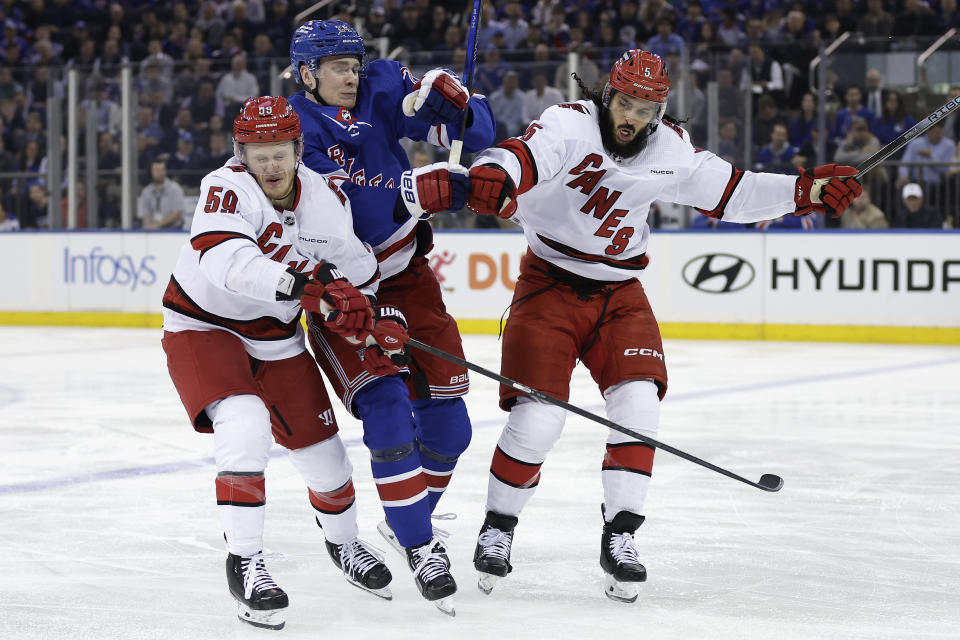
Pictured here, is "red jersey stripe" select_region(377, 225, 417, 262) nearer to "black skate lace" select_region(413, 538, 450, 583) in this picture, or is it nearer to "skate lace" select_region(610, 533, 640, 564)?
"black skate lace" select_region(413, 538, 450, 583)

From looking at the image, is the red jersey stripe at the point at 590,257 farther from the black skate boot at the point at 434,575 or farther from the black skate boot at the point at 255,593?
the black skate boot at the point at 255,593

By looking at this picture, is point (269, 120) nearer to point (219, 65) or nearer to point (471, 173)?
point (471, 173)

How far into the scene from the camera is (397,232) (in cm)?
327

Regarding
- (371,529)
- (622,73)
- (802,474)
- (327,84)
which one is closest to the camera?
(622,73)

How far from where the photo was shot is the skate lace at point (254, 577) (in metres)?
2.67

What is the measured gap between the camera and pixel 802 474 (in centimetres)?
431

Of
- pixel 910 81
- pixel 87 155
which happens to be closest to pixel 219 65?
pixel 87 155

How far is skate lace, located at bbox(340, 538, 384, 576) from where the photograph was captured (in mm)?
2914

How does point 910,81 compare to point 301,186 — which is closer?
point 301,186

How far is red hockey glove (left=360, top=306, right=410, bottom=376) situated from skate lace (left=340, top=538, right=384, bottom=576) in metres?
0.44

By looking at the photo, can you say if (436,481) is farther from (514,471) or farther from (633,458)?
(633,458)

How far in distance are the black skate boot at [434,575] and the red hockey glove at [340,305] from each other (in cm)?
53

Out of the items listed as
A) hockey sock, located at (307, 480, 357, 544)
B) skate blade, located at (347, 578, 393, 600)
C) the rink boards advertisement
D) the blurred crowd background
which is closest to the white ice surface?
skate blade, located at (347, 578, 393, 600)

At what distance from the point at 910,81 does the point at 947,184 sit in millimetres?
720
